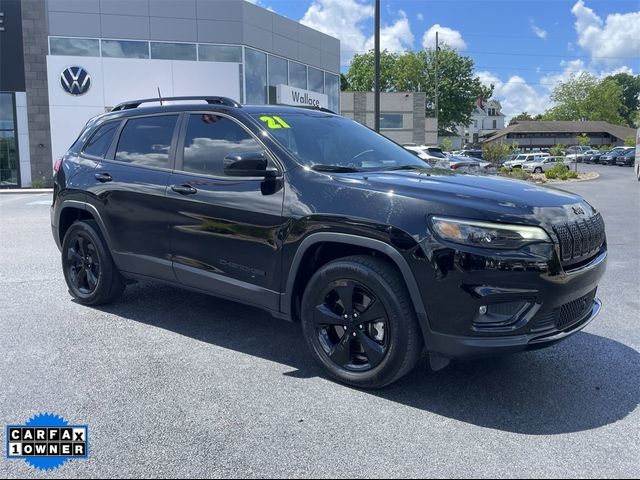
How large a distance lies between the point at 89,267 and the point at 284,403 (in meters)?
2.88

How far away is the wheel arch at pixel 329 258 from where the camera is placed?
3.25 metres

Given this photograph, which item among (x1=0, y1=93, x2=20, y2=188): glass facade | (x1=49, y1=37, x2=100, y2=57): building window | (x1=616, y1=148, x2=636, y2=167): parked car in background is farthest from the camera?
(x1=616, y1=148, x2=636, y2=167): parked car in background

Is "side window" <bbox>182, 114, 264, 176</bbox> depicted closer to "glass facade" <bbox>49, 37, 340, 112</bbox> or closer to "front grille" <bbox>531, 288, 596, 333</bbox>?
"front grille" <bbox>531, 288, 596, 333</bbox>

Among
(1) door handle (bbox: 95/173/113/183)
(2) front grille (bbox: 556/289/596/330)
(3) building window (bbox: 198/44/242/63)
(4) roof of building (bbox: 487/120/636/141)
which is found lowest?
(2) front grille (bbox: 556/289/596/330)

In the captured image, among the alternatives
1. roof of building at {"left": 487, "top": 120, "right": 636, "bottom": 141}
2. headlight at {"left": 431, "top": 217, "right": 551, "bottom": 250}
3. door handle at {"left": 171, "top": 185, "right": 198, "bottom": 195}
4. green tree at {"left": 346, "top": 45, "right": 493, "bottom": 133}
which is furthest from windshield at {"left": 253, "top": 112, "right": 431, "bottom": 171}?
roof of building at {"left": 487, "top": 120, "right": 636, "bottom": 141}

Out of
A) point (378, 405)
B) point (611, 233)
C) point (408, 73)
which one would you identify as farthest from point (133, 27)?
point (408, 73)

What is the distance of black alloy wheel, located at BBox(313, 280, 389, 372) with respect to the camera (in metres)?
3.44

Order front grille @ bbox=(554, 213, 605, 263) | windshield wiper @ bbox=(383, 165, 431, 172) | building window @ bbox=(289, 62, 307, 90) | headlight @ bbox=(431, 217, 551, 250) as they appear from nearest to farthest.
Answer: headlight @ bbox=(431, 217, 551, 250) → front grille @ bbox=(554, 213, 605, 263) → windshield wiper @ bbox=(383, 165, 431, 172) → building window @ bbox=(289, 62, 307, 90)

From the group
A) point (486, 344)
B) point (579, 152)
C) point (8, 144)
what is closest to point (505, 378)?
point (486, 344)

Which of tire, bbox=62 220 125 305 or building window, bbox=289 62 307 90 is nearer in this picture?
tire, bbox=62 220 125 305

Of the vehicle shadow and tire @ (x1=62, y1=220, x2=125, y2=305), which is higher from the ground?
tire @ (x1=62, y1=220, x2=125, y2=305)

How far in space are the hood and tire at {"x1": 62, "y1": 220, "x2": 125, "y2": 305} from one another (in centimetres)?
262

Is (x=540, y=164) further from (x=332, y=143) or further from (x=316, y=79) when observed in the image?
(x=332, y=143)

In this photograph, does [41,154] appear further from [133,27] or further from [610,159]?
[610,159]
